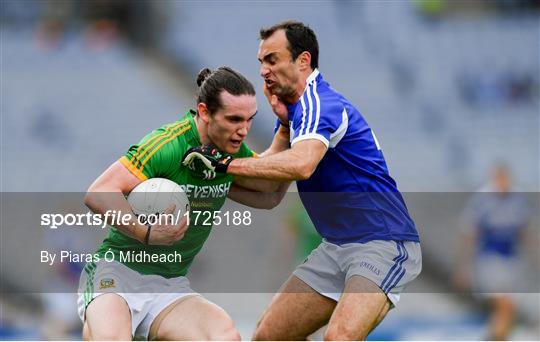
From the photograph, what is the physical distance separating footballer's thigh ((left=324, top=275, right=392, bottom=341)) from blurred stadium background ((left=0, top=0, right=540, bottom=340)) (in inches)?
336

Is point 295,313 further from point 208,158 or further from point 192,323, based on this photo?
point 208,158

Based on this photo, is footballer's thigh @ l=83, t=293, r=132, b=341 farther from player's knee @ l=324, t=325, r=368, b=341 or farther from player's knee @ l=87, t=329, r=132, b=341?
player's knee @ l=324, t=325, r=368, b=341

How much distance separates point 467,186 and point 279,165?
10.6 m

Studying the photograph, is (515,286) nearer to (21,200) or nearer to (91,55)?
(21,200)

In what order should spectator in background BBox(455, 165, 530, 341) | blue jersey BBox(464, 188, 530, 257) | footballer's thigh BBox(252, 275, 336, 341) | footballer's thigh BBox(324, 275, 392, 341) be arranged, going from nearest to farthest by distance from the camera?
footballer's thigh BBox(324, 275, 392, 341) < footballer's thigh BBox(252, 275, 336, 341) < spectator in background BBox(455, 165, 530, 341) < blue jersey BBox(464, 188, 530, 257)

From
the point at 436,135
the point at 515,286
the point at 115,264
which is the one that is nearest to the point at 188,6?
the point at 436,135

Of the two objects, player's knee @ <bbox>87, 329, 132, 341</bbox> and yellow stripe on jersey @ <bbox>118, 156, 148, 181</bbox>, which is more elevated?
yellow stripe on jersey @ <bbox>118, 156, 148, 181</bbox>


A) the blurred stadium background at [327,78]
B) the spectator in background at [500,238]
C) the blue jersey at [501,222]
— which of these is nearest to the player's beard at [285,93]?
the spectator in background at [500,238]

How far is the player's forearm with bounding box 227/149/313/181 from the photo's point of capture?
5551mm

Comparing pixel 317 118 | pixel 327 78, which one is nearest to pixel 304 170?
pixel 317 118

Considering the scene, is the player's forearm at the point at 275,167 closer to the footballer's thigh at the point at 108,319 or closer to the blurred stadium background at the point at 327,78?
the footballer's thigh at the point at 108,319

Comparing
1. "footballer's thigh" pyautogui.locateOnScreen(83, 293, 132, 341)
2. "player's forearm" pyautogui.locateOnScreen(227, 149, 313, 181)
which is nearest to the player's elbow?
"player's forearm" pyautogui.locateOnScreen(227, 149, 313, 181)

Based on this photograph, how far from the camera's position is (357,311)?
18.1 ft

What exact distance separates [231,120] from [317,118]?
0.49 m
